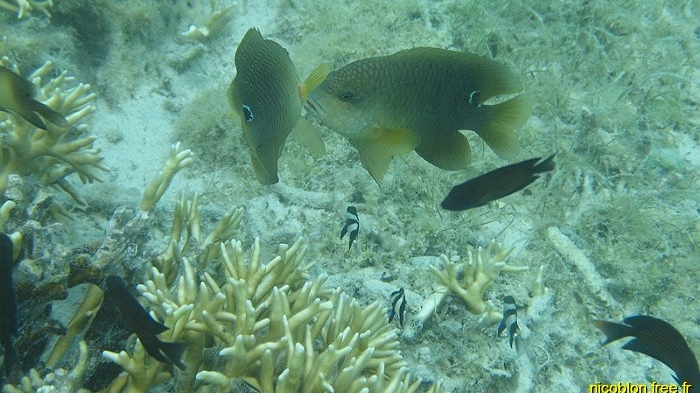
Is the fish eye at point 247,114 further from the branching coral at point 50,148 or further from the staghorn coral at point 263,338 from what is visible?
the branching coral at point 50,148

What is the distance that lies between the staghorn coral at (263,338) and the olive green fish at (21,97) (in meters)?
1.07

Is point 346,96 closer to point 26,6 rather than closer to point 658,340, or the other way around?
point 658,340

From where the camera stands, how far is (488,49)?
5.44 metres

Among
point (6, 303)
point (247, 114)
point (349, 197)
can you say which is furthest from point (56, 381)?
point (349, 197)

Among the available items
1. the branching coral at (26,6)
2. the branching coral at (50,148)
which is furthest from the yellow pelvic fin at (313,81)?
the branching coral at (26,6)

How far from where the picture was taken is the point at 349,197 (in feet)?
13.7

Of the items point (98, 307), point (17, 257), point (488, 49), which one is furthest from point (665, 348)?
point (488, 49)

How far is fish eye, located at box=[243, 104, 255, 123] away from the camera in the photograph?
1938mm

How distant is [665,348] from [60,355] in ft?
10.8

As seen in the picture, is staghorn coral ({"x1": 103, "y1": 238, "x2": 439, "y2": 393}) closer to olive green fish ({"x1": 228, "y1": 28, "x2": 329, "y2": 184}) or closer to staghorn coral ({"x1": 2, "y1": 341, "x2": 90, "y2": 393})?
staghorn coral ({"x1": 2, "y1": 341, "x2": 90, "y2": 393})

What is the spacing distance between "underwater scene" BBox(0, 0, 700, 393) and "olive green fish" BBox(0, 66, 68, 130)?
0.05 feet

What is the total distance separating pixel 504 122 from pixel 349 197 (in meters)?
1.95

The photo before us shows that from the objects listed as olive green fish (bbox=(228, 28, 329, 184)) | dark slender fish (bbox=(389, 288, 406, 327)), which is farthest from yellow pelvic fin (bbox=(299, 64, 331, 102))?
dark slender fish (bbox=(389, 288, 406, 327))

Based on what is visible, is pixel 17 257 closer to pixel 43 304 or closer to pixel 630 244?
pixel 43 304
